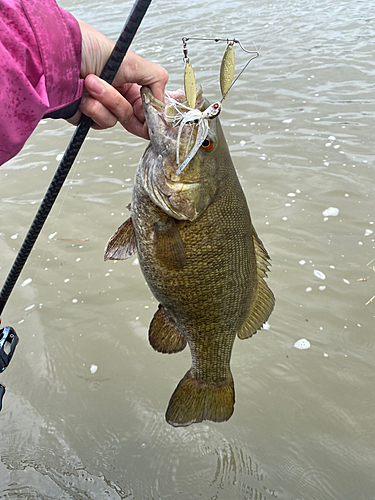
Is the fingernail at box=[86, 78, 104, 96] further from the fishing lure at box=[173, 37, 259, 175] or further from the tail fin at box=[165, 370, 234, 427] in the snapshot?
the tail fin at box=[165, 370, 234, 427]

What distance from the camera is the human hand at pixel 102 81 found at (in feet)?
5.11

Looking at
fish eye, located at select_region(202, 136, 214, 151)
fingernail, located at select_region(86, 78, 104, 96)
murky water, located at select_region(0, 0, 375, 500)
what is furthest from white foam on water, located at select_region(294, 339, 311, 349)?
fingernail, located at select_region(86, 78, 104, 96)

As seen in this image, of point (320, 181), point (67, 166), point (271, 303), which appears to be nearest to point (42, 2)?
point (67, 166)

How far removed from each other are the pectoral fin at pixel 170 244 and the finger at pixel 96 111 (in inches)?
19.5

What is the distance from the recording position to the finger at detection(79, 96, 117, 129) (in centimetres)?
167

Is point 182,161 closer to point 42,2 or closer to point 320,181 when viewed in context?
point 42,2

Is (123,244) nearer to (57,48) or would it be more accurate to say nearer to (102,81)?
(102,81)

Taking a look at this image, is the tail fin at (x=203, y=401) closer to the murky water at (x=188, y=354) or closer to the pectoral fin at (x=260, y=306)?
the pectoral fin at (x=260, y=306)

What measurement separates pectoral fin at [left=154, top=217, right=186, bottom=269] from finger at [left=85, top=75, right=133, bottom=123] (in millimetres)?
498

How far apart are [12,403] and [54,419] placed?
0.35 meters

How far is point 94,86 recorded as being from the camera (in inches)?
61.3

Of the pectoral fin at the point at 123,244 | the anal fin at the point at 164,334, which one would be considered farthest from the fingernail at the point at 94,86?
the anal fin at the point at 164,334

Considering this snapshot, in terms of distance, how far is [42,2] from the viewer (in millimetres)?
1335

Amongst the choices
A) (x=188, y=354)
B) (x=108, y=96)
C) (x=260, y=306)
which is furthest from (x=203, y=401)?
(x=108, y=96)
